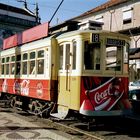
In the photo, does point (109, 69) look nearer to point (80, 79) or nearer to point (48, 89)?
point (80, 79)

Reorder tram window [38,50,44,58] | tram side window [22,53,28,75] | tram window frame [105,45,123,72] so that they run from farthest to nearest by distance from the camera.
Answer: tram side window [22,53,28,75]
tram window [38,50,44,58]
tram window frame [105,45,123,72]

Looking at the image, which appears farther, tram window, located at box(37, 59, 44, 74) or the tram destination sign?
tram window, located at box(37, 59, 44, 74)

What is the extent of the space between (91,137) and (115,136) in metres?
0.82

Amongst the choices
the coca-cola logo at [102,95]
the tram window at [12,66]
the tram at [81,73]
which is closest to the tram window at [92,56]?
the tram at [81,73]

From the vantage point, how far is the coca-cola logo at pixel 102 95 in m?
11.7

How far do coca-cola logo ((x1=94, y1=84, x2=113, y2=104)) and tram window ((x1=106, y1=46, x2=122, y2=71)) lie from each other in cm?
67

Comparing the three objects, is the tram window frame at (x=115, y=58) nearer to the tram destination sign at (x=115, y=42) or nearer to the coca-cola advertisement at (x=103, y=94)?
the tram destination sign at (x=115, y=42)

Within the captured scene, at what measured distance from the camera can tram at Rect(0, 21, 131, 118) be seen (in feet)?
38.4

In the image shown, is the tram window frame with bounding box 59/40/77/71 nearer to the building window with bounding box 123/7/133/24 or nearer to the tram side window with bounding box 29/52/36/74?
the tram side window with bounding box 29/52/36/74

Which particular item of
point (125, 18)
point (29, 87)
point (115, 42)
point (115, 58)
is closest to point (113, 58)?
point (115, 58)

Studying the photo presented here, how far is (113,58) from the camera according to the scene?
12.4 m

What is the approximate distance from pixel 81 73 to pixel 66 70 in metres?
0.93

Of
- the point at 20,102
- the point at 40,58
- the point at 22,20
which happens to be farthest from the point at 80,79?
the point at 22,20

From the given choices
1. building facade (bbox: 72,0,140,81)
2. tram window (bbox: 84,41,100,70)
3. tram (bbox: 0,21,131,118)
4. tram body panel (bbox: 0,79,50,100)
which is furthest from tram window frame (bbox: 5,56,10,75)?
building facade (bbox: 72,0,140,81)
